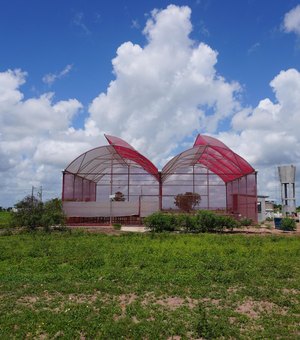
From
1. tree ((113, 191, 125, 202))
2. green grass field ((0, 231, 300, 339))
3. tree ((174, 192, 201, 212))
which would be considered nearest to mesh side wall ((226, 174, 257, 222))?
tree ((174, 192, 201, 212))

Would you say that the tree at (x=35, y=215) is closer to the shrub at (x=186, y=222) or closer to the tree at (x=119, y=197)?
the shrub at (x=186, y=222)

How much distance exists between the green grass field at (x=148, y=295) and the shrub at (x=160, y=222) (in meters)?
9.80

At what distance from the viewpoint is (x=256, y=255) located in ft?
41.3

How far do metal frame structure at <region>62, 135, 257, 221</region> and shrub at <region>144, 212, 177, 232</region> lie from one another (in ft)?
22.0

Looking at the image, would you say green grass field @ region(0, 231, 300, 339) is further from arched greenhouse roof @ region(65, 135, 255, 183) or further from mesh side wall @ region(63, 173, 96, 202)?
mesh side wall @ region(63, 173, 96, 202)

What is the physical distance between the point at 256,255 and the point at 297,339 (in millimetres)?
7115

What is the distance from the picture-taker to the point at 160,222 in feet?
74.3

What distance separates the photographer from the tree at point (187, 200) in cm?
3078

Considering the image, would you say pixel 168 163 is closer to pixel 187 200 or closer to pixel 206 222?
pixel 187 200

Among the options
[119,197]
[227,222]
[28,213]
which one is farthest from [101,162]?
[227,222]

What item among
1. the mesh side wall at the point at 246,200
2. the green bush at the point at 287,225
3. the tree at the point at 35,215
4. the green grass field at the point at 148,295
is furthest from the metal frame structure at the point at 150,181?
the green grass field at the point at 148,295

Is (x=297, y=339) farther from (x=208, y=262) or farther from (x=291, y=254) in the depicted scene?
(x=291, y=254)

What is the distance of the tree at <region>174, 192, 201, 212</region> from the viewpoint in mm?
30781

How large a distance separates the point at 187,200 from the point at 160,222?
8.76 metres
